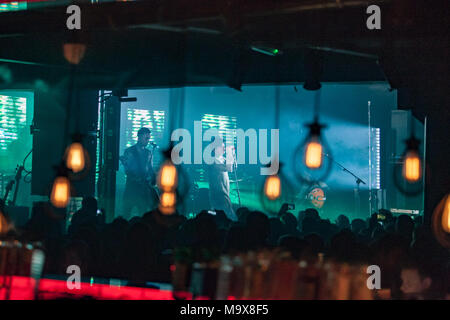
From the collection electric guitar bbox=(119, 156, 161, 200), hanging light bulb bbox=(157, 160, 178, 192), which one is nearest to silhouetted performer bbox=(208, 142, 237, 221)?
electric guitar bbox=(119, 156, 161, 200)

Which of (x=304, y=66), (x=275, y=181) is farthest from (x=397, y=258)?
(x=304, y=66)

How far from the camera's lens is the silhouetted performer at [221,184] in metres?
12.3

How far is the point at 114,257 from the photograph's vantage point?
6852 millimetres

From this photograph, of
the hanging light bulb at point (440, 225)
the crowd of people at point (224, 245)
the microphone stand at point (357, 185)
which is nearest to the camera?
the crowd of people at point (224, 245)

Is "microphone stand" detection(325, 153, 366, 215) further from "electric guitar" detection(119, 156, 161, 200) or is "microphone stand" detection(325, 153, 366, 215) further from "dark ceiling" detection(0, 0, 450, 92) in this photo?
"electric guitar" detection(119, 156, 161, 200)

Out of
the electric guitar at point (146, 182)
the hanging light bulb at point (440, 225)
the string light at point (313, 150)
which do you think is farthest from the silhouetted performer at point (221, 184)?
the string light at point (313, 150)

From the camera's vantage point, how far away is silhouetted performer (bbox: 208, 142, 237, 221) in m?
12.3

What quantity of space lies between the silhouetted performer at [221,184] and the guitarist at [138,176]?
1.20m

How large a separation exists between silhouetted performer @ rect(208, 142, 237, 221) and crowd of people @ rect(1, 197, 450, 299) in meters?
3.78

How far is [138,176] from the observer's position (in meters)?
11.9

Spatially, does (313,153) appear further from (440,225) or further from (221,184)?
(221,184)

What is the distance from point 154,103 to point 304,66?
3.78 m

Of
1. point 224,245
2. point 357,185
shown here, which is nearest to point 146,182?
point 357,185

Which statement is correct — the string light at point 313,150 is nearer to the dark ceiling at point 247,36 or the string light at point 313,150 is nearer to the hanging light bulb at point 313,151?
the hanging light bulb at point 313,151
